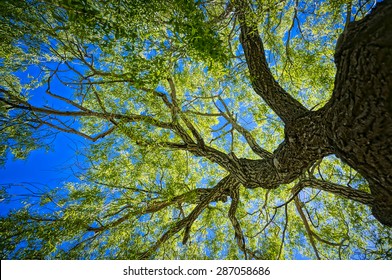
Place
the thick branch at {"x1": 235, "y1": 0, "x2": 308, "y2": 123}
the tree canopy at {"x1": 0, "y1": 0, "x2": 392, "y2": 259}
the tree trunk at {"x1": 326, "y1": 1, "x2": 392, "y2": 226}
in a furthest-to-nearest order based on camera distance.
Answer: the thick branch at {"x1": 235, "y1": 0, "x2": 308, "y2": 123} < the tree canopy at {"x1": 0, "y1": 0, "x2": 392, "y2": 259} < the tree trunk at {"x1": 326, "y1": 1, "x2": 392, "y2": 226}

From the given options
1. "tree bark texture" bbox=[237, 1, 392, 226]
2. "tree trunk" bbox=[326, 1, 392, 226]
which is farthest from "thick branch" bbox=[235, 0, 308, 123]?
"tree trunk" bbox=[326, 1, 392, 226]

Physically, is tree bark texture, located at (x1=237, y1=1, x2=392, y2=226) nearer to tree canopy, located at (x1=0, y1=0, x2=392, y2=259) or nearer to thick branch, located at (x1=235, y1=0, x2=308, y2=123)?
tree canopy, located at (x1=0, y1=0, x2=392, y2=259)

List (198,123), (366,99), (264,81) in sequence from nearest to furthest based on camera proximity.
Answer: (366,99), (264,81), (198,123)

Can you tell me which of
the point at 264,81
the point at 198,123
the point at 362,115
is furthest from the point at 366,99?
the point at 198,123

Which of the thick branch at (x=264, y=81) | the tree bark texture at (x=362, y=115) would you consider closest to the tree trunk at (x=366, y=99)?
the tree bark texture at (x=362, y=115)

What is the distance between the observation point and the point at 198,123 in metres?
5.10

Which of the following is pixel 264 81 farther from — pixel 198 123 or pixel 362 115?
pixel 198 123

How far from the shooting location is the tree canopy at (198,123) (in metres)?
1.68

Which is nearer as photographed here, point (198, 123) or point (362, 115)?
point (362, 115)

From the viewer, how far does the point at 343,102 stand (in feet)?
5.67

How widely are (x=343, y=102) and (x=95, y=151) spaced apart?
3.52 m

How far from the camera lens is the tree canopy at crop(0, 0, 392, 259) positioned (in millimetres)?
1685

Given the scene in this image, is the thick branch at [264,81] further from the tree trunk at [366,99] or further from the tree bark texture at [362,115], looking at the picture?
the tree trunk at [366,99]
